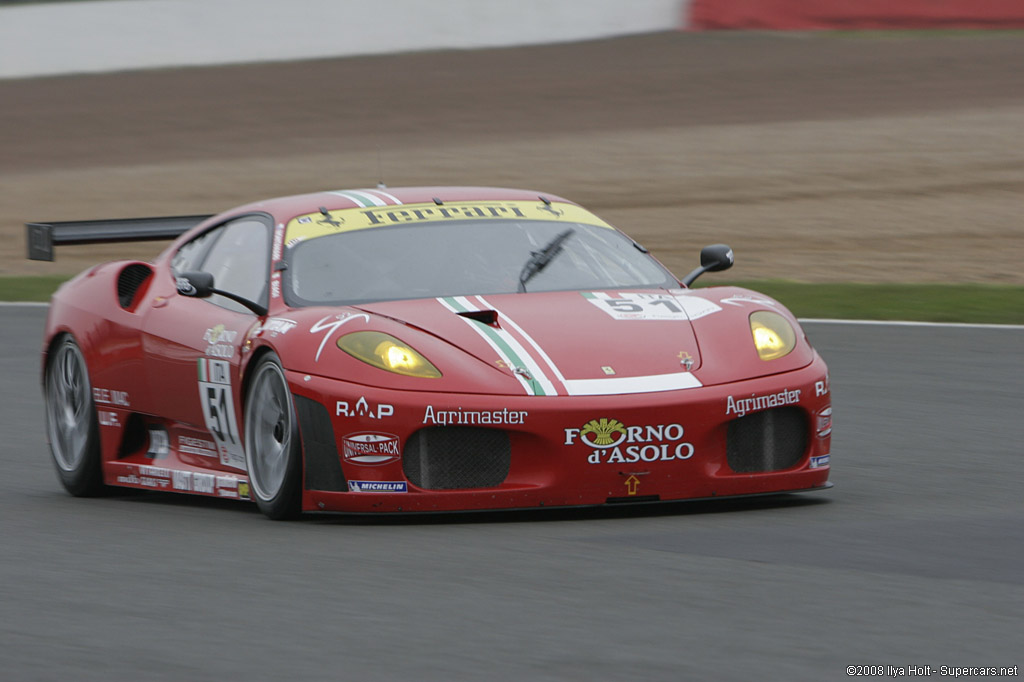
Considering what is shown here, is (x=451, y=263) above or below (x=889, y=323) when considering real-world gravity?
above

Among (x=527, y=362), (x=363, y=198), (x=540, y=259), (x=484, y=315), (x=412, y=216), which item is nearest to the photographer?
(x=527, y=362)

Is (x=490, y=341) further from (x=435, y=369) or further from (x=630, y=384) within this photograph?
(x=630, y=384)

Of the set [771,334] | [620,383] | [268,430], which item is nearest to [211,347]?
[268,430]

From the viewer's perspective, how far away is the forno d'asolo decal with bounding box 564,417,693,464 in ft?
17.9

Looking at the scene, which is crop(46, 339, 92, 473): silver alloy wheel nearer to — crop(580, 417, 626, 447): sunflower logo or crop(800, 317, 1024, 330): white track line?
crop(580, 417, 626, 447): sunflower logo

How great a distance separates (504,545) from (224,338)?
1.64 m

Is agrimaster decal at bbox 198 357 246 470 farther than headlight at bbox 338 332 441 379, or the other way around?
agrimaster decal at bbox 198 357 246 470

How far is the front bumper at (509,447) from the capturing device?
5.45m

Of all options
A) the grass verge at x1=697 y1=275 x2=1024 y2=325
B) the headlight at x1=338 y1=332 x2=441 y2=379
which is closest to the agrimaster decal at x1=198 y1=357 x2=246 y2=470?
the headlight at x1=338 y1=332 x2=441 y2=379

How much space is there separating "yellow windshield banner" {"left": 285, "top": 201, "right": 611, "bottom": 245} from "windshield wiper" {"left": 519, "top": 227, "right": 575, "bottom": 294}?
0.58 feet

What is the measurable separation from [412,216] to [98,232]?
1.82m

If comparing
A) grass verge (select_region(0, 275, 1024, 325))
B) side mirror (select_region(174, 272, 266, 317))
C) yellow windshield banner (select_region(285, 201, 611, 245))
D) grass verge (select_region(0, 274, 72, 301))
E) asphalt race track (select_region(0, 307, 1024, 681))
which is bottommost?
grass verge (select_region(0, 274, 72, 301))

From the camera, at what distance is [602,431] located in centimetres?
546

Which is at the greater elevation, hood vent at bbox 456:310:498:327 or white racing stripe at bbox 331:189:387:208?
white racing stripe at bbox 331:189:387:208
